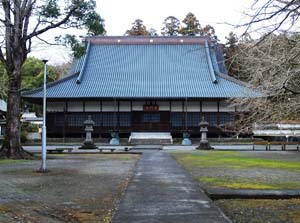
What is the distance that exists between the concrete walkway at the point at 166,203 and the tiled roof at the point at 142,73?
28.5 m

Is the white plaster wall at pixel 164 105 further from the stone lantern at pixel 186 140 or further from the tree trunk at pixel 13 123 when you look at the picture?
the tree trunk at pixel 13 123

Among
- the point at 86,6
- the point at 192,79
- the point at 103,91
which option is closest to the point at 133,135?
the point at 103,91

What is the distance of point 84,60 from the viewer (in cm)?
4559

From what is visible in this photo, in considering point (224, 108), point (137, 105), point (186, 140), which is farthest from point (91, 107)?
point (224, 108)

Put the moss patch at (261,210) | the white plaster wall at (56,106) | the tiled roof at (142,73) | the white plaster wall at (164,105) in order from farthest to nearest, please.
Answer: the white plaster wall at (164,105), the white plaster wall at (56,106), the tiled roof at (142,73), the moss patch at (261,210)

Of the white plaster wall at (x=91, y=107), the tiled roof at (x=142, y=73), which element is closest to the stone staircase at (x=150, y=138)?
the tiled roof at (x=142, y=73)

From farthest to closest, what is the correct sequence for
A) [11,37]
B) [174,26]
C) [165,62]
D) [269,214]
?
[174,26] < [165,62] < [11,37] < [269,214]

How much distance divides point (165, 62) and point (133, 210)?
3960 centimetres

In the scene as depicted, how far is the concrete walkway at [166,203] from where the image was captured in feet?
21.6

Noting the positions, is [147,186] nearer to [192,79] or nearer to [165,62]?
[192,79]

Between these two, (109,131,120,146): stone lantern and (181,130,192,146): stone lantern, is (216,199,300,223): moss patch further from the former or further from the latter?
(109,131,120,146): stone lantern

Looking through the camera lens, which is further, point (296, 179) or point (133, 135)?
point (133, 135)

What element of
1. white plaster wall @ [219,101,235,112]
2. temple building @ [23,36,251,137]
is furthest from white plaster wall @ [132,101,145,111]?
white plaster wall @ [219,101,235,112]

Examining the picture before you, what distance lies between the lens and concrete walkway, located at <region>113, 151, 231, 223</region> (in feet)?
21.6
